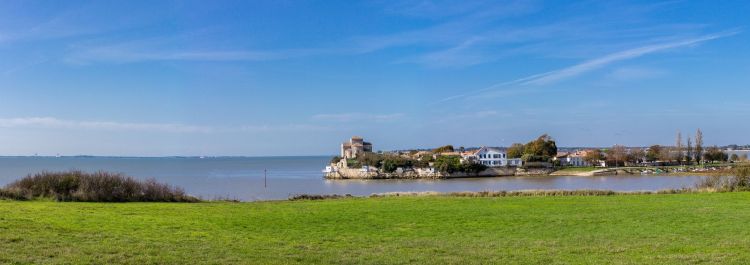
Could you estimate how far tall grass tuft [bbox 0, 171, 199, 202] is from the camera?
88.8 ft

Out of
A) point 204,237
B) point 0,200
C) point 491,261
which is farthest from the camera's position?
point 0,200

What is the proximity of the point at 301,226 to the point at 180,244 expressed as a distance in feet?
19.1

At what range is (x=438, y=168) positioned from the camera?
363ft

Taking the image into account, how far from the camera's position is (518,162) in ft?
416

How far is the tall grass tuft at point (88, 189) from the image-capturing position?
27.1 meters

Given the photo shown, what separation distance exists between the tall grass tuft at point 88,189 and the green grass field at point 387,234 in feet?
18.2

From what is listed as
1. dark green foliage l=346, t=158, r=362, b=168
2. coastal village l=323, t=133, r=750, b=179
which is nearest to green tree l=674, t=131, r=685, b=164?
coastal village l=323, t=133, r=750, b=179

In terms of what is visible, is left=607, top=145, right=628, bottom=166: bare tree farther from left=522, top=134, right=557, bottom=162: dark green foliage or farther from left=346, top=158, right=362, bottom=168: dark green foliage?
left=346, top=158, right=362, bottom=168: dark green foliage

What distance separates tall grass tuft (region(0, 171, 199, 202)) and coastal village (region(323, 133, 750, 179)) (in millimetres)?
81054

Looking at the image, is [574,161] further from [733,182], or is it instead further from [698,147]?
[733,182]

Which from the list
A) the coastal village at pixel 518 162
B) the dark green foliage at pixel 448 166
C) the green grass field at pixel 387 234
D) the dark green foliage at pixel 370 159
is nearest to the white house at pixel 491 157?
the coastal village at pixel 518 162

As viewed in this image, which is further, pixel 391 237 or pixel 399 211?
pixel 399 211

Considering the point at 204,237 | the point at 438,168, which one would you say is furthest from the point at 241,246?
the point at 438,168

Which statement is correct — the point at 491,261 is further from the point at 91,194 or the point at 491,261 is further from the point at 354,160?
the point at 354,160
